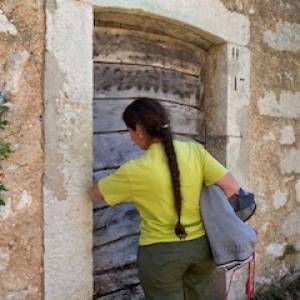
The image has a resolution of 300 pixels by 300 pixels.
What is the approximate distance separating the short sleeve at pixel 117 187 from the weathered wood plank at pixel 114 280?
82 centimetres

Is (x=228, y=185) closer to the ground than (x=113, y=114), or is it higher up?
closer to the ground

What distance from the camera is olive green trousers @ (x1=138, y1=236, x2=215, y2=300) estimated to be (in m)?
2.63

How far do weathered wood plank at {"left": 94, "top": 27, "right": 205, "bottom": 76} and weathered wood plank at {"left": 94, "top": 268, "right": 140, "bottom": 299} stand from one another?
1308 millimetres

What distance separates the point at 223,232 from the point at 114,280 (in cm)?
97

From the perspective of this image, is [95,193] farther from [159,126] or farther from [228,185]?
[228,185]

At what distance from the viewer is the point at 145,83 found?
3.53 m

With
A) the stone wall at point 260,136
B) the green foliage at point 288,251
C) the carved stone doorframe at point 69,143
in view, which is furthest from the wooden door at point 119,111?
the green foliage at point 288,251

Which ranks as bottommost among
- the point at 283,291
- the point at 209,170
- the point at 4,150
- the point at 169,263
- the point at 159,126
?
the point at 283,291

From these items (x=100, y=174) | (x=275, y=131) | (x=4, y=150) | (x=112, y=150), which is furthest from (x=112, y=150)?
(x=275, y=131)

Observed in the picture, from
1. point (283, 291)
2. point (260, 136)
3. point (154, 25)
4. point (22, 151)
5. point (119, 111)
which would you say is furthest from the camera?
point (283, 291)

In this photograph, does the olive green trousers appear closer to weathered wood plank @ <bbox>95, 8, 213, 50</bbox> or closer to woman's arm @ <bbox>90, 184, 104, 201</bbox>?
woman's arm @ <bbox>90, 184, 104, 201</bbox>

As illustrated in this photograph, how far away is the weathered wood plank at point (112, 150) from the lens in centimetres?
327

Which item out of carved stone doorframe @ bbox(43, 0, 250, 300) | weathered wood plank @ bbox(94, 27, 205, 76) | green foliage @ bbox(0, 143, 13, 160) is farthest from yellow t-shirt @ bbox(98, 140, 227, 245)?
weathered wood plank @ bbox(94, 27, 205, 76)

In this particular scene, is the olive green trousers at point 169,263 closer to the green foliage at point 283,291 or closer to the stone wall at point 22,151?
the stone wall at point 22,151
